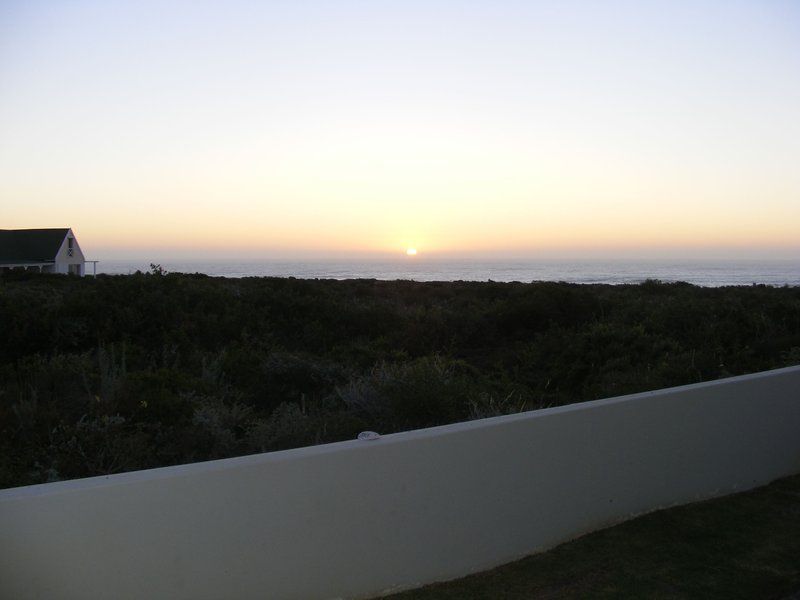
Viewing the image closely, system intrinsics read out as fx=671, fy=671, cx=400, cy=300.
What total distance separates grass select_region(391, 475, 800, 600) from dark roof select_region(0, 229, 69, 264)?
37.8 metres

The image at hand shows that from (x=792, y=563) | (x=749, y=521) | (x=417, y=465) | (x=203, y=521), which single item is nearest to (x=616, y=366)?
(x=749, y=521)

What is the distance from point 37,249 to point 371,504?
3866 centimetres

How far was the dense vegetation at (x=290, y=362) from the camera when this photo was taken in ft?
18.3

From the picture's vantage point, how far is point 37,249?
120 ft

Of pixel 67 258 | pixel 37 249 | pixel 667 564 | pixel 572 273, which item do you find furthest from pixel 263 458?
pixel 572 273

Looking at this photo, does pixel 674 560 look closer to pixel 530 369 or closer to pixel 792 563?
pixel 792 563

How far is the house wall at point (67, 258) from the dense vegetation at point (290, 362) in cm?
2235

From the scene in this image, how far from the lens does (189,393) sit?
22.9ft

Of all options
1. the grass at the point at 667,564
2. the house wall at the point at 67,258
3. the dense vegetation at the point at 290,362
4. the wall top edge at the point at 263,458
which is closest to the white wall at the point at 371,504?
the wall top edge at the point at 263,458

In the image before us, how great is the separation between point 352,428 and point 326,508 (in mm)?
2299

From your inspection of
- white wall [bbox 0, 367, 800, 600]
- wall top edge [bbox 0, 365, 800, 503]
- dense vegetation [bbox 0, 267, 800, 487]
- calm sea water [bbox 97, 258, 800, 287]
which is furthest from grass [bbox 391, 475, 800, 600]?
calm sea water [bbox 97, 258, 800, 287]

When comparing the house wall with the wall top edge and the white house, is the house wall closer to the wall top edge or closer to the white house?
the white house

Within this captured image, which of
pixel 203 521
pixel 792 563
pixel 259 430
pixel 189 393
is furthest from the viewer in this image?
pixel 189 393

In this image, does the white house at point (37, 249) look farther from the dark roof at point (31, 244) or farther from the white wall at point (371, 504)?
the white wall at point (371, 504)
